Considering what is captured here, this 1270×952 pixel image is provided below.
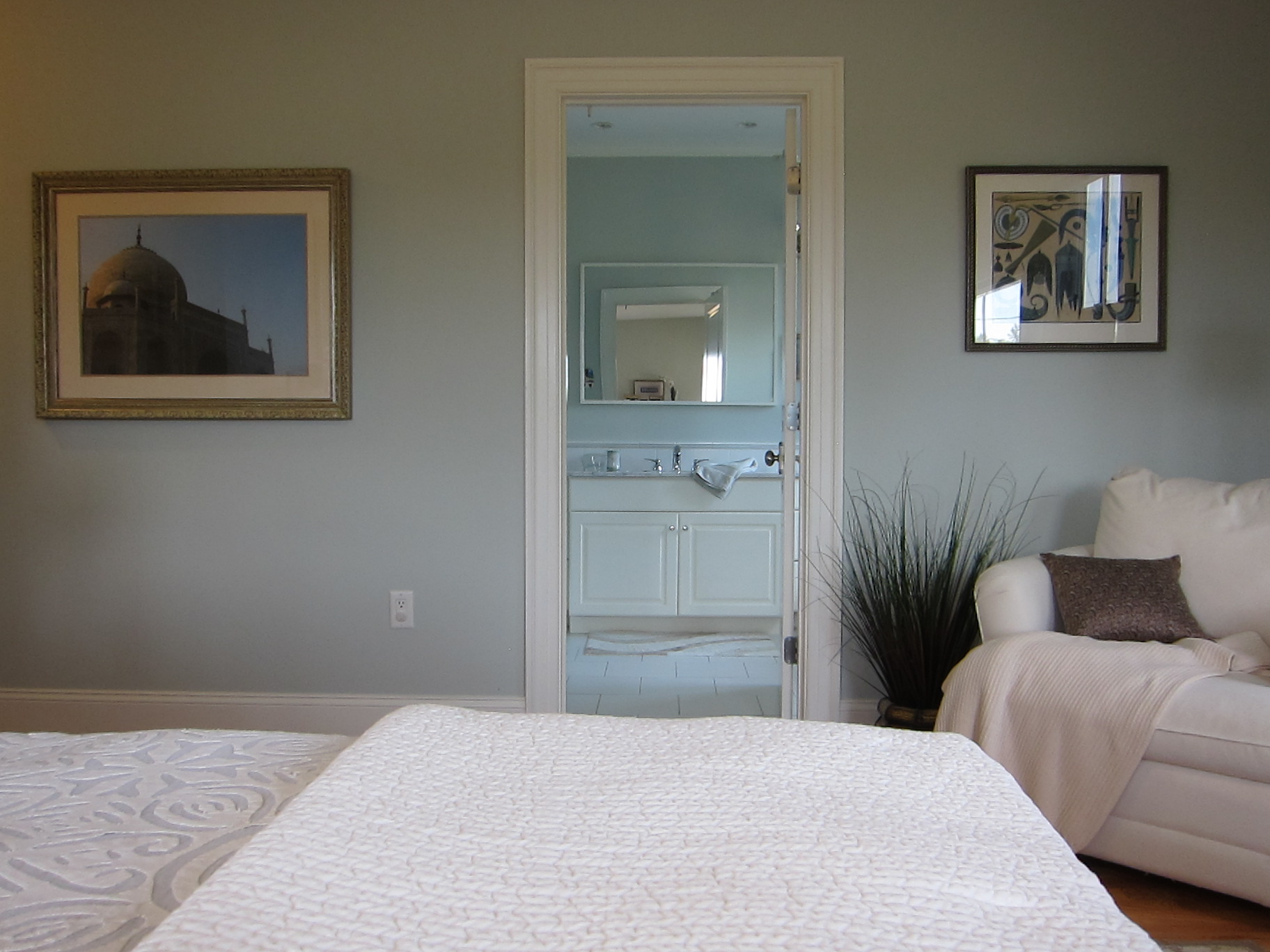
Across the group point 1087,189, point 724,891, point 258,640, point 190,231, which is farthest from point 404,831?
point 1087,189

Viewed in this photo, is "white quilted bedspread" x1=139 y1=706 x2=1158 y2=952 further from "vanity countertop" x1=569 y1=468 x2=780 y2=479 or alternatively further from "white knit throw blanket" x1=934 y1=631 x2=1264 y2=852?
"vanity countertop" x1=569 y1=468 x2=780 y2=479

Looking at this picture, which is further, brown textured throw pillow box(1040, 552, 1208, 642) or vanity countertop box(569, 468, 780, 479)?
vanity countertop box(569, 468, 780, 479)

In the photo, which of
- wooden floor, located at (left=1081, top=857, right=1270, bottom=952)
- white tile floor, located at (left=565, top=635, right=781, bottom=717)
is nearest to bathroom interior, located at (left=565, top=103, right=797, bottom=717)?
white tile floor, located at (left=565, top=635, right=781, bottom=717)

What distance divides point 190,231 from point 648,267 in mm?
2605

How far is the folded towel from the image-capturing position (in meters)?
4.33

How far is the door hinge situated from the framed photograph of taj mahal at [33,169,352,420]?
4.52ft

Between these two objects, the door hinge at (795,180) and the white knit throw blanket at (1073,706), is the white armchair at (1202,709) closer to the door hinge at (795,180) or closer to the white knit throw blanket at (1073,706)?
the white knit throw blanket at (1073,706)

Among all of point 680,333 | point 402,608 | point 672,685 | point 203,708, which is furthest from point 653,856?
point 680,333

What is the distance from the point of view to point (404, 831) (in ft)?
2.45

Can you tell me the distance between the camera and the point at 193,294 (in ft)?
9.43

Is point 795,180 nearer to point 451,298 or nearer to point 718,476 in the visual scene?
point 451,298

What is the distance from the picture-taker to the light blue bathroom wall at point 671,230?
16.1ft

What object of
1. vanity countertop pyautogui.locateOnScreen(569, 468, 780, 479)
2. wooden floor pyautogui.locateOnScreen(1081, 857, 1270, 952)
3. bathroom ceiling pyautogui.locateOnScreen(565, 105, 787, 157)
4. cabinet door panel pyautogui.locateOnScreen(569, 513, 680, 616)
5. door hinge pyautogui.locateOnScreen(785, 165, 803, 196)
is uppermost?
bathroom ceiling pyautogui.locateOnScreen(565, 105, 787, 157)

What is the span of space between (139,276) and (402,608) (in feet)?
4.35
